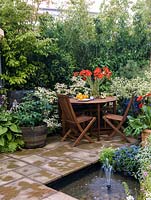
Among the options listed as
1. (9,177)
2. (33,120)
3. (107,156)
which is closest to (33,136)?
(33,120)

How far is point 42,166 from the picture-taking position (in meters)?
3.79

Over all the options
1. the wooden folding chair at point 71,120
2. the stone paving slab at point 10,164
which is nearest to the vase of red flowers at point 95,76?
the wooden folding chair at point 71,120

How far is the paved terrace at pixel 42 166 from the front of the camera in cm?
296

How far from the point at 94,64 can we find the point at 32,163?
3454mm

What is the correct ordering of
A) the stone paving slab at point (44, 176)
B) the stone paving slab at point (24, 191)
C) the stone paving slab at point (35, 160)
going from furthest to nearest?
the stone paving slab at point (35, 160) → the stone paving slab at point (44, 176) → the stone paving slab at point (24, 191)

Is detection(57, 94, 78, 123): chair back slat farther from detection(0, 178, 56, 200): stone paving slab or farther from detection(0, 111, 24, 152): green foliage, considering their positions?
detection(0, 178, 56, 200): stone paving slab

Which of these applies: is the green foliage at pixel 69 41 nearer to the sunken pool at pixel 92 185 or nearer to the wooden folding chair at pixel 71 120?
the wooden folding chair at pixel 71 120

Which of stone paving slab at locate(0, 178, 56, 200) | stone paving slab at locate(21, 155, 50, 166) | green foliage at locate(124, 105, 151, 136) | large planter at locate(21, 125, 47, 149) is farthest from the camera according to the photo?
large planter at locate(21, 125, 47, 149)

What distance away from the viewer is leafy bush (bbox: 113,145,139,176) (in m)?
3.56

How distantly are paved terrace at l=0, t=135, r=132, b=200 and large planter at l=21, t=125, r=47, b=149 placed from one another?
3.8 inches

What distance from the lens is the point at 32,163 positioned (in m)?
3.92

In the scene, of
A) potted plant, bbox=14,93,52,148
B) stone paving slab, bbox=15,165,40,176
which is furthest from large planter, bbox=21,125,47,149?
stone paving slab, bbox=15,165,40,176

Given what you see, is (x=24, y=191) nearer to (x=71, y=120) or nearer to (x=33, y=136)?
(x=33, y=136)

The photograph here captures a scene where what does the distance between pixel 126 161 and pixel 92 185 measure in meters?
0.59
